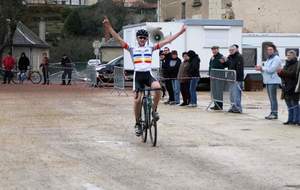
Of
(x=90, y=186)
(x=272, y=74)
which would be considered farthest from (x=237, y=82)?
(x=90, y=186)

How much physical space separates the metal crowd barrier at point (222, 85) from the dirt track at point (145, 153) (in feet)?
3.36

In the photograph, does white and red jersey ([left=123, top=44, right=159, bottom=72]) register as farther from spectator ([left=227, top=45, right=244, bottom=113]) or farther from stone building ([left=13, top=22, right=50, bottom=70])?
stone building ([left=13, top=22, right=50, bottom=70])

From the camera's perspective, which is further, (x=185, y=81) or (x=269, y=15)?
(x=269, y=15)

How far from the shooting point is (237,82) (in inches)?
752

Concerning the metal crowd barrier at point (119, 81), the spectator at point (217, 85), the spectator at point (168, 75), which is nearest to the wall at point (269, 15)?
the metal crowd barrier at point (119, 81)

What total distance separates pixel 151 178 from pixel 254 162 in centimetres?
214

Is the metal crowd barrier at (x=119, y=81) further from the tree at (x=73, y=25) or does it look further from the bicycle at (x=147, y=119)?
the tree at (x=73, y=25)

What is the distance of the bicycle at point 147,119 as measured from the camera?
1259 centimetres

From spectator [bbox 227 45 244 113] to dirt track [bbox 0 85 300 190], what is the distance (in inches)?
22.8

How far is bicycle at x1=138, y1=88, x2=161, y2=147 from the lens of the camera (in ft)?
41.3

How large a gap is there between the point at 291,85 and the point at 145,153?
5679 mm

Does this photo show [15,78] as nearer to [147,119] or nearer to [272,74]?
[272,74]

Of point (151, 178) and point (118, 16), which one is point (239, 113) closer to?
point (151, 178)

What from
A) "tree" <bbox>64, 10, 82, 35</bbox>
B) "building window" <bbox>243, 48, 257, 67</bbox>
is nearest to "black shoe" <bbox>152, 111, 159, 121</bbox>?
"building window" <bbox>243, 48, 257, 67</bbox>
